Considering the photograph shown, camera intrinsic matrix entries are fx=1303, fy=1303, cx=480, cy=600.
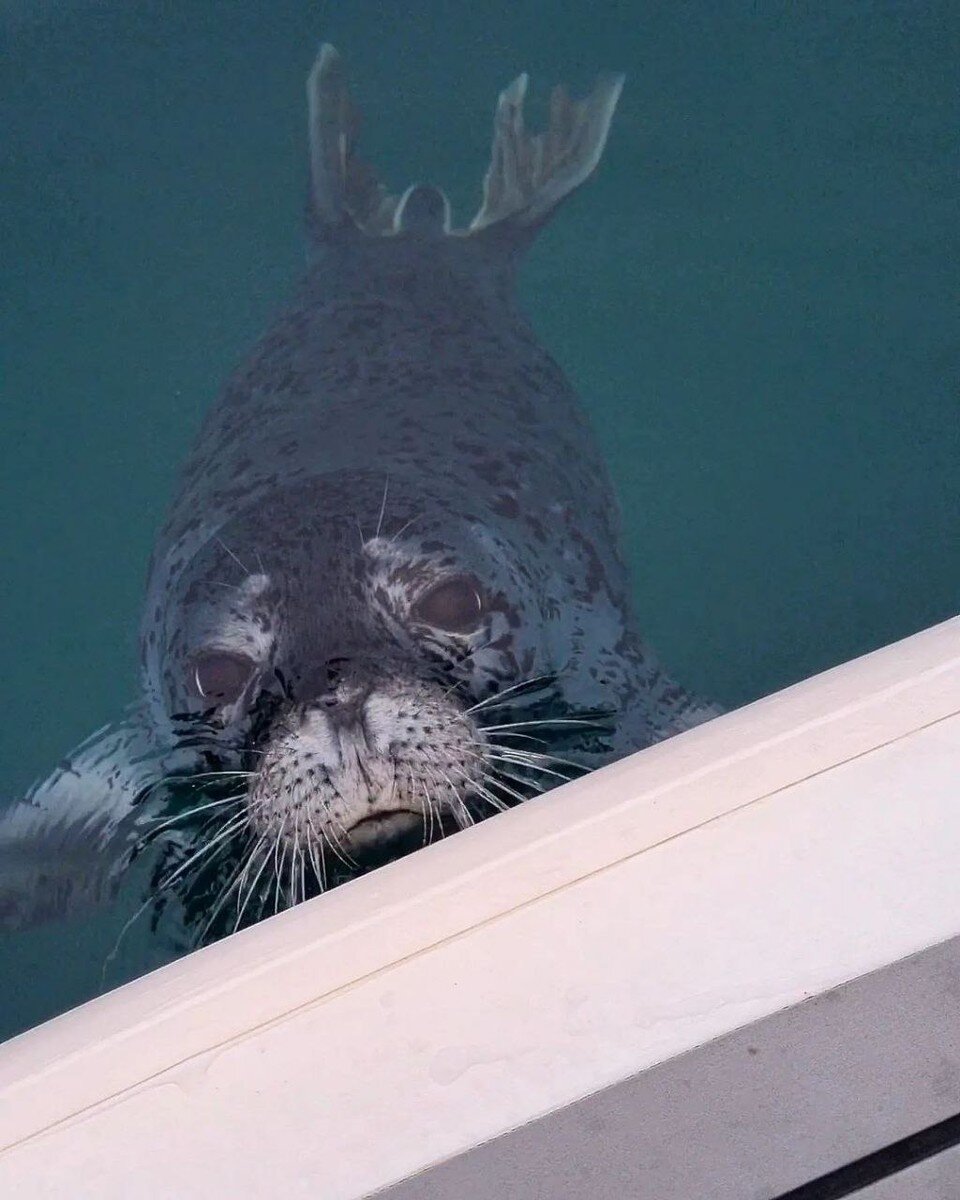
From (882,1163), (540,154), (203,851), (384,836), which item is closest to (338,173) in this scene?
(540,154)

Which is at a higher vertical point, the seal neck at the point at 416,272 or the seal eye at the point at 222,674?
the seal neck at the point at 416,272

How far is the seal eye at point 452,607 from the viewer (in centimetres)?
281

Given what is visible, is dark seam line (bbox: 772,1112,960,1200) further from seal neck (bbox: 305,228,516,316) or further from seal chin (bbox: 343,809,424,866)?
seal neck (bbox: 305,228,516,316)

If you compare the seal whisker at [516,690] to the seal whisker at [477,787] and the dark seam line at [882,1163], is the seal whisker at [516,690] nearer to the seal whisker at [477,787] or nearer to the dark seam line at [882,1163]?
the seal whisker at [477,787]

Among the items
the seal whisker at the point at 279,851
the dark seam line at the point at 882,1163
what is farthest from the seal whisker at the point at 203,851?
the dark seam line at the point at 882,1163

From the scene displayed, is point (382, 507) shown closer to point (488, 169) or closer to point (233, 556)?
point (233, 556)

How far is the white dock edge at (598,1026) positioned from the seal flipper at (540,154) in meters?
3.17

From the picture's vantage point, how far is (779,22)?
16.7ft

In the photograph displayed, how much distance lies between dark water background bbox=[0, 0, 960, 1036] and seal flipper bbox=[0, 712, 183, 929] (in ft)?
0.32

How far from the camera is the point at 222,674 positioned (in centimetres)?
281

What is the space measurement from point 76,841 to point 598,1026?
211cm

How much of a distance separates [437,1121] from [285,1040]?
0.22m

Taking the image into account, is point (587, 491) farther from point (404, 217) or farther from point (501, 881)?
point (501, 881)

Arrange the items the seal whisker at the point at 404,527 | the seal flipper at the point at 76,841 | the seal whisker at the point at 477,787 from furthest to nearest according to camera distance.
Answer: the seal flipper at the point at 76,841 < the seal whisker at the point at 404,527 < the seal whisker at the point at 477,787
